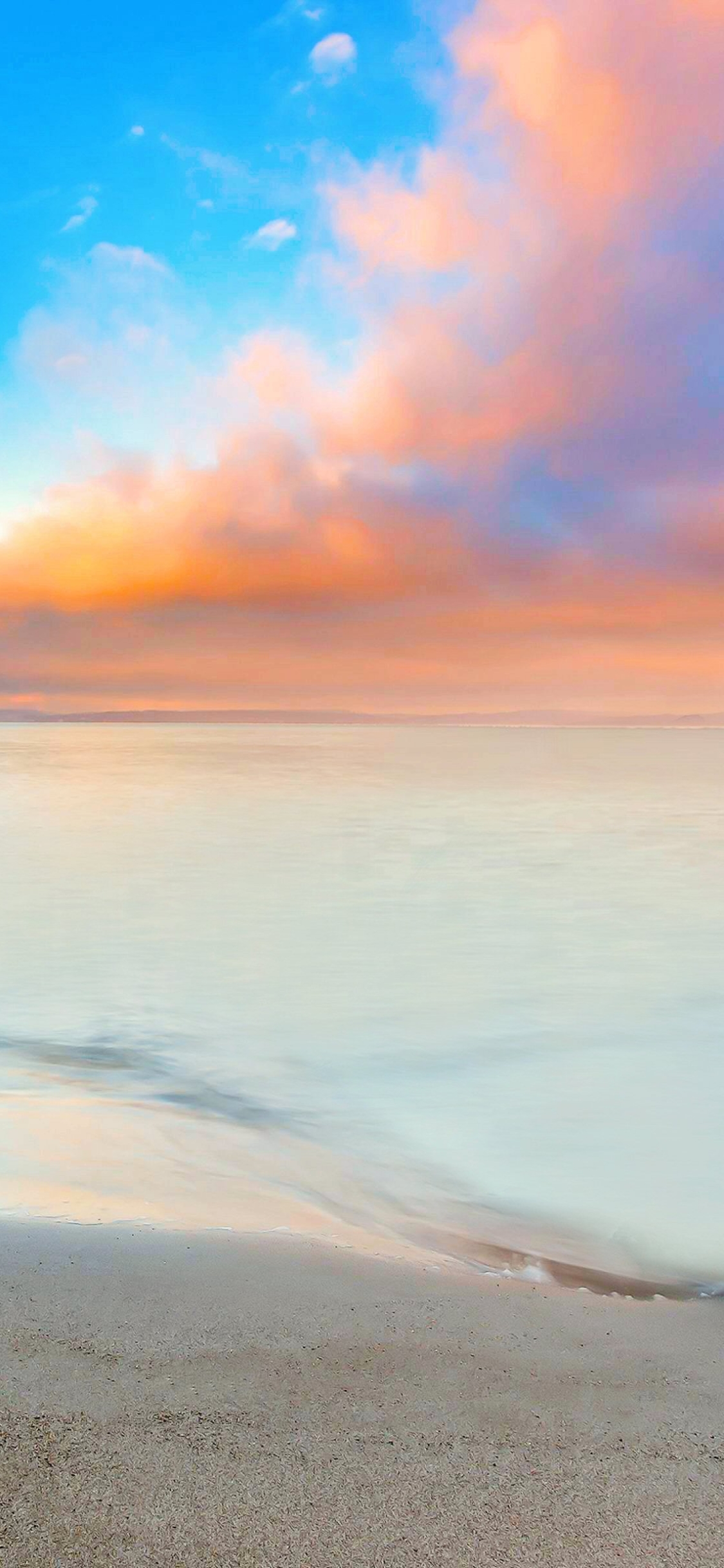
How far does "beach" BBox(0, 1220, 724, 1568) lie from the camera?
207 centimetres

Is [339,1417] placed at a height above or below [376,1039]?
above

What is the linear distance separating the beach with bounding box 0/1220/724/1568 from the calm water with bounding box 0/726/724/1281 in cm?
84

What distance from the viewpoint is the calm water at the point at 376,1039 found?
180 inches

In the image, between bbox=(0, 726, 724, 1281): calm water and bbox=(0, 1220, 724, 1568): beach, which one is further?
bbox=(0, 726, 724, 1281): calm water

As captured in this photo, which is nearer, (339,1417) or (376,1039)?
(339,1417)

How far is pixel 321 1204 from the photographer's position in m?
4.54

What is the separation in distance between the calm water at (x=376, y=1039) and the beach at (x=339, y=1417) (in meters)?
0.84

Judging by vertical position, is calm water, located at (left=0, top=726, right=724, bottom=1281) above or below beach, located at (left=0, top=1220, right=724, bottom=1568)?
below

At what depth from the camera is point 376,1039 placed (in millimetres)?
7906

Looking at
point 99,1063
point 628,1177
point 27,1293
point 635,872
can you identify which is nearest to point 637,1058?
point 628,1177

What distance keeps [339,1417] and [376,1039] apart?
5439 mm

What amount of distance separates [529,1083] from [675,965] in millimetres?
4133

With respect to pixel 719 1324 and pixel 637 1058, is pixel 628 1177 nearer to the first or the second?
pixel 719 1324

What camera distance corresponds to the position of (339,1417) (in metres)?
2.49
